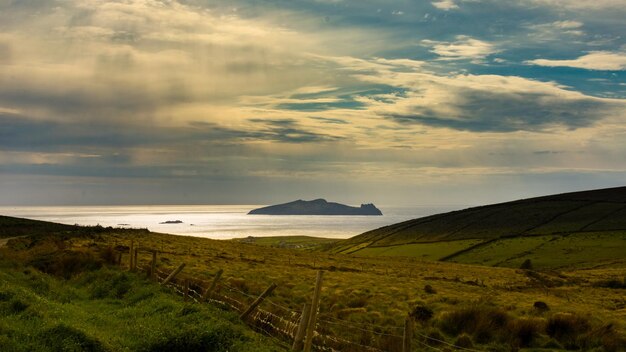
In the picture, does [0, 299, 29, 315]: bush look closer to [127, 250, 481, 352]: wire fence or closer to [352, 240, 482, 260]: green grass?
[127, 250, 481, 352]: wire fence

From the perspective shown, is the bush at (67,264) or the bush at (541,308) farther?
the bush at (67,264)

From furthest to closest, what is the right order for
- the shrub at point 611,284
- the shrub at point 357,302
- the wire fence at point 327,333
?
the shrub at point 611,284, the shrub at point 357,302, the wire fence at point 327,333

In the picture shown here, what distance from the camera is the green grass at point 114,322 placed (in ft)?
50.9

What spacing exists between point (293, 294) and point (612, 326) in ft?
59.9

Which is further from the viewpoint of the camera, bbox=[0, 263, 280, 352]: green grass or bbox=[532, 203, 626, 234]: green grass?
bbox=[532, 203, 626, 234]: green grass

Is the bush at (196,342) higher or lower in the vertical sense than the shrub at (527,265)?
higher

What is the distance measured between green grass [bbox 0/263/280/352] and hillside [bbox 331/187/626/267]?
291ft

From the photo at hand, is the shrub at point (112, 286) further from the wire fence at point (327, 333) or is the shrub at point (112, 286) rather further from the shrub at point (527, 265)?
the shrub at point (527, 265)

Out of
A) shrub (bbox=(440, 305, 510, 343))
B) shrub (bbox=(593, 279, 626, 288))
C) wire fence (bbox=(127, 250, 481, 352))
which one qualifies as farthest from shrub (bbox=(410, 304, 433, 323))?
shrub (bbox=(593, 279, 626, 288))

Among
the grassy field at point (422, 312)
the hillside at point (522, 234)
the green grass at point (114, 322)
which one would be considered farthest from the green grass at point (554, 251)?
the green grass at point (114, 322)

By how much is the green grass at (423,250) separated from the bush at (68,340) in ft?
338

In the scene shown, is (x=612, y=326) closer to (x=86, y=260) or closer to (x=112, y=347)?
(x=112, y=347)

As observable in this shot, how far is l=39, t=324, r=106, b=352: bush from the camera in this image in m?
14.8

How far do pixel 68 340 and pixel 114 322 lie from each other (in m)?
4.89
